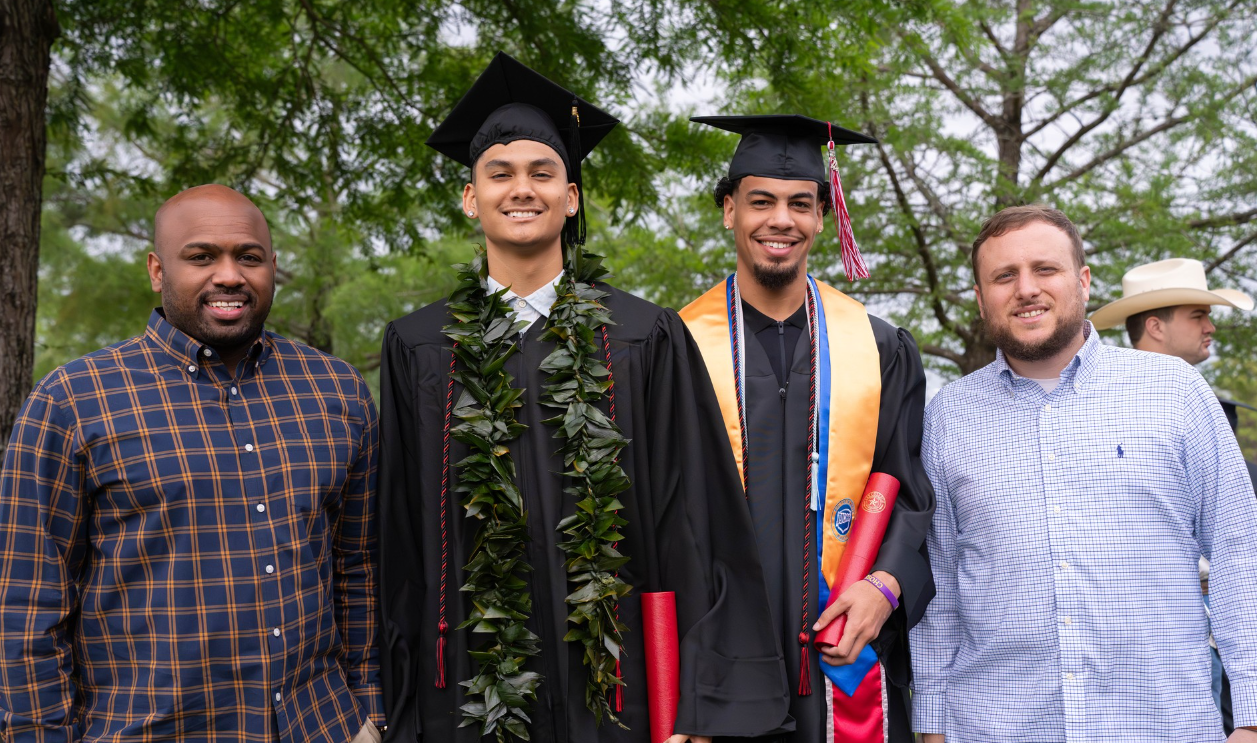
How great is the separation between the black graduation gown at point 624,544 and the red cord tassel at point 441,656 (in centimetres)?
2

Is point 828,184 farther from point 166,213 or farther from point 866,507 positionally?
point 166,213

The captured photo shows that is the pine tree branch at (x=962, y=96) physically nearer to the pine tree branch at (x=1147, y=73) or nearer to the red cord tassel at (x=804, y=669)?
the pine tree branch at (x=1147, y=73)

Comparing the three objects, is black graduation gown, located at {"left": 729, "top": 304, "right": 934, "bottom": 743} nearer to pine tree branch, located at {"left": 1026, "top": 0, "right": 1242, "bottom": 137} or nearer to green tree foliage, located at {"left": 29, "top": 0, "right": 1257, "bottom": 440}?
green tree foliage, located at {"left": 29, "top": 0, "right": 1257, "bottom": 440}

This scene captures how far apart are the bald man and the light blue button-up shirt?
5.54 ft

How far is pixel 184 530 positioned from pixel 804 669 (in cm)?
166

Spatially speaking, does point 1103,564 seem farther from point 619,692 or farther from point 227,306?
point 227,306

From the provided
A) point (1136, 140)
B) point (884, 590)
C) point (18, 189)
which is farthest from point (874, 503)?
point (1136, 140)

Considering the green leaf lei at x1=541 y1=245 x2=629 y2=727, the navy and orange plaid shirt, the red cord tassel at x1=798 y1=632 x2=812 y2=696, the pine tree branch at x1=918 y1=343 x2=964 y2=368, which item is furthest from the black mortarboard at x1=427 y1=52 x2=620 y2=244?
the pine tree branch at x1=918 y1=343 x2=964 y2=368

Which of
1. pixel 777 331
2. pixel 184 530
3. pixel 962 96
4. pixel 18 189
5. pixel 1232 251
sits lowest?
pixel 184 530

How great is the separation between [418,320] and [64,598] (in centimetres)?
110

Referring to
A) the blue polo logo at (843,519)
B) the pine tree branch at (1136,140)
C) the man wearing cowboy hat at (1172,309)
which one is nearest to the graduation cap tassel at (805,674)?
the blue polo logo at (843,519)

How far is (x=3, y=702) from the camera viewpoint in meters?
2.27

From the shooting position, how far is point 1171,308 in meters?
4.41

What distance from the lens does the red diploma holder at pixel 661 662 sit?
2553mm
